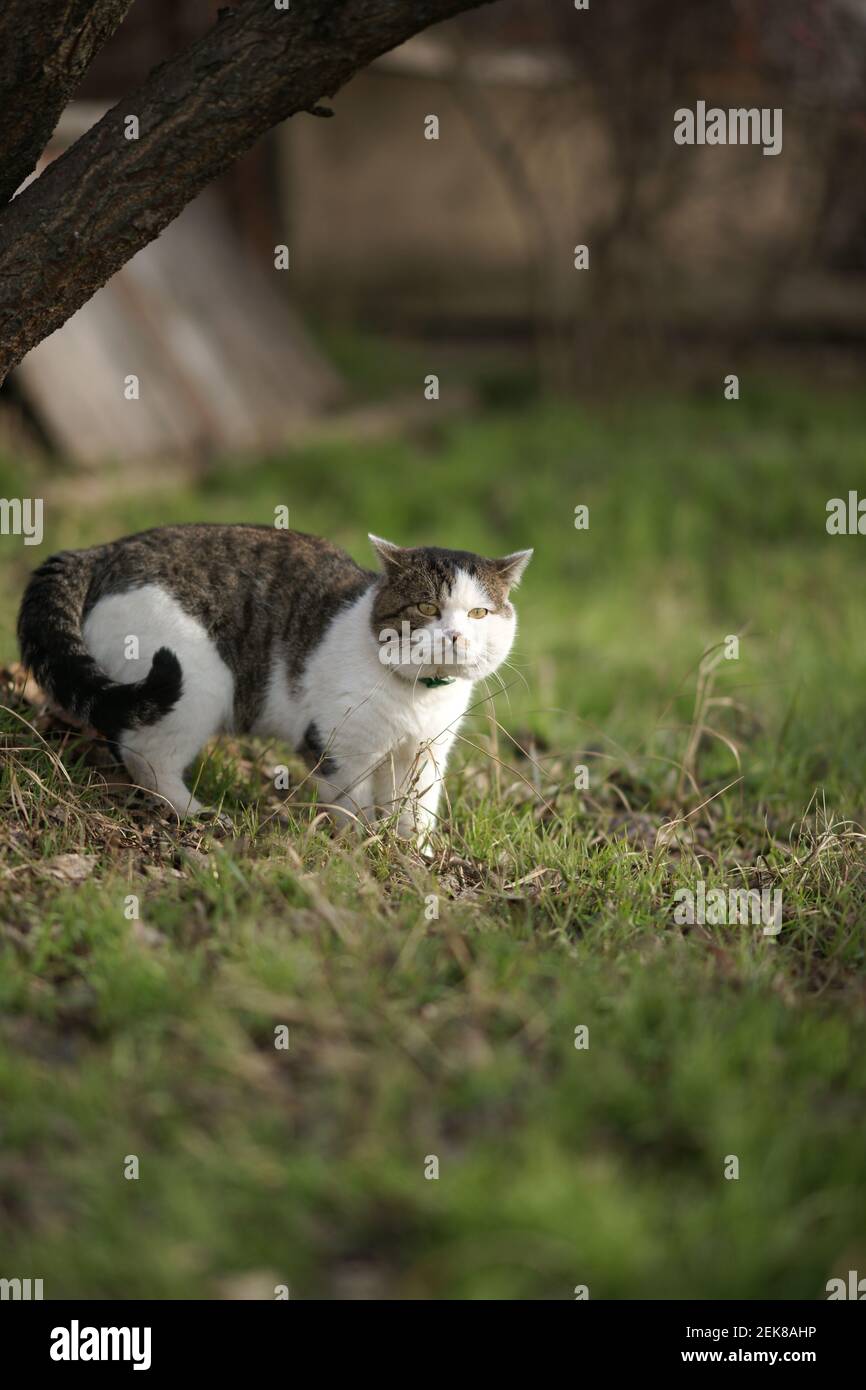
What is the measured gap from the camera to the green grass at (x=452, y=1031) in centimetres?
198

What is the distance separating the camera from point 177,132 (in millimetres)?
2877

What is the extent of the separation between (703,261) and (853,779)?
8232 mm

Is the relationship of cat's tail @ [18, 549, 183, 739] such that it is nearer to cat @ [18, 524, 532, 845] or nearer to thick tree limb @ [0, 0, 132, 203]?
cat @ [18, 524, 532, 845]

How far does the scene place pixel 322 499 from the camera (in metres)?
7.35

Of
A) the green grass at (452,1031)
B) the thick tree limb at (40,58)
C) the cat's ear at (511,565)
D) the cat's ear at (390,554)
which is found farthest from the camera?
the cat's ear at (511,565)

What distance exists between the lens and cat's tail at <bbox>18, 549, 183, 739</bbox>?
3047 millimetres

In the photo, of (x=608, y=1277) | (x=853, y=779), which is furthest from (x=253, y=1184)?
(x=853, y=779)

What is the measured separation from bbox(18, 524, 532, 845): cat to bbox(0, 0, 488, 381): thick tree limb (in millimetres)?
723

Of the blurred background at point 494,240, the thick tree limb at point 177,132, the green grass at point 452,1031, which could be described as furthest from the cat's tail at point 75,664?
the blurred background at point 494,240

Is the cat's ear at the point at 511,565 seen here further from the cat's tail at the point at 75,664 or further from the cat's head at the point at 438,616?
the cat's tail at the point at 75,664

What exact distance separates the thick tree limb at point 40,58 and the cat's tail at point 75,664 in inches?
39.0

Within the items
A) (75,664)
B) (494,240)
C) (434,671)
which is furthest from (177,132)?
(494,240)

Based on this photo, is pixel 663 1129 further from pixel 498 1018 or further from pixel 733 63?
pixel 733 63

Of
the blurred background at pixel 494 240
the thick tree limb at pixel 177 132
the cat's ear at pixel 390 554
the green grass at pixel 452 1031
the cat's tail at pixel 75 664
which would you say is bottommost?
the green grass at pixel 452 1031
